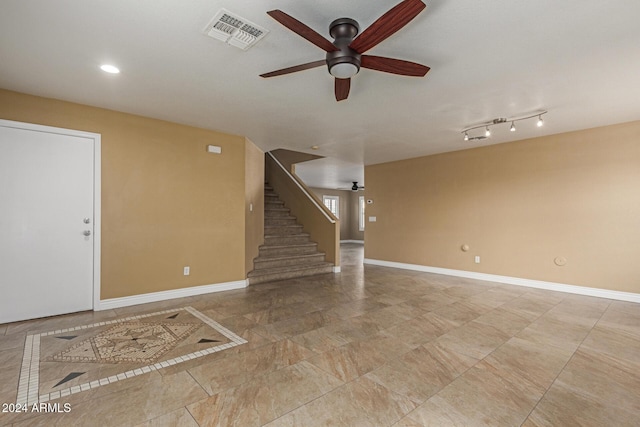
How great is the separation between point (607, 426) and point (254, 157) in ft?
17.3

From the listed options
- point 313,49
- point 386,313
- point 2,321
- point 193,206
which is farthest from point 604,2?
point 2,321

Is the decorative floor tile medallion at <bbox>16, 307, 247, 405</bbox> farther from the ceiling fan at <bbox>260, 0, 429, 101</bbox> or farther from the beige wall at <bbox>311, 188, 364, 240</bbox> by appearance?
the beige wall at <bbox>311, 188, 364, 240</bbox>

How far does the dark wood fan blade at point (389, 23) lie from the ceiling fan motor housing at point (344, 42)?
5 centimetres

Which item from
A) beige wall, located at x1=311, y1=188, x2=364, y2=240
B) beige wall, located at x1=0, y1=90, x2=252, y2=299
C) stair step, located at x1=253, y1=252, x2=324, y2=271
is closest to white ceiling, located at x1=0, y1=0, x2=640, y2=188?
beige wall, located at x1=0, y1=90, x2=252, y2=299

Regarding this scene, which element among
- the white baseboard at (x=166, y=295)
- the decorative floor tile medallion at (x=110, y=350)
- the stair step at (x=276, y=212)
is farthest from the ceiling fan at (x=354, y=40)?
the stair step at (x=276, y=212)

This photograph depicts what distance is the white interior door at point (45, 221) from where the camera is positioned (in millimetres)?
3178

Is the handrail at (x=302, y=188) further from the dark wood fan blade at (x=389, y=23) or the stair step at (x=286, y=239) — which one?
the dark wood fan blade at (x=389, y=23)

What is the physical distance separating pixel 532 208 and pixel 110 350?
606cm

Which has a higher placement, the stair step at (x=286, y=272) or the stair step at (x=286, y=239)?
the stair step at (x=286, y=239)

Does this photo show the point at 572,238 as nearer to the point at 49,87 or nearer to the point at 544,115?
the point at 544,115

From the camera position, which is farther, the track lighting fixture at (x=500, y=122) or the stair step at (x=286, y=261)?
the stair step at (x=286, y=261)

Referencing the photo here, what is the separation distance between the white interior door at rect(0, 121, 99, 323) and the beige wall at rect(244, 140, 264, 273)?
208 cm

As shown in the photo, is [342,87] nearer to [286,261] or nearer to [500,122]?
[500,122]

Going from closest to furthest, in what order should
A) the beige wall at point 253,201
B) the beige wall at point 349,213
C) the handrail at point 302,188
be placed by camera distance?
1. the beige wall at point 253,201
2. the handrail at point 302,188
3. the beige wall at point 349,213
